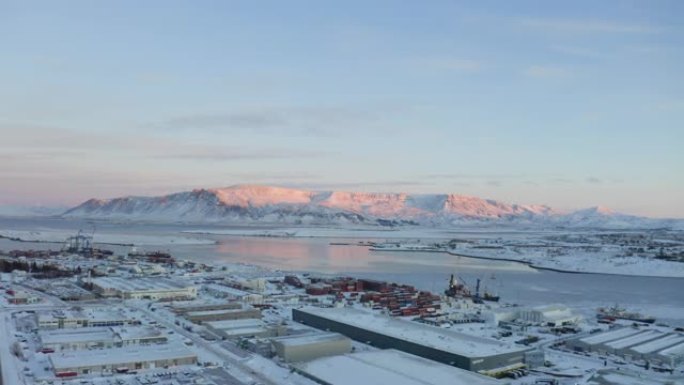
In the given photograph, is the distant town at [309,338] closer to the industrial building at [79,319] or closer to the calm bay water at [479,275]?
the industrial building at [79,319]

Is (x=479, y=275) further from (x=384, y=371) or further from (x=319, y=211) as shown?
(x=319, y=211)

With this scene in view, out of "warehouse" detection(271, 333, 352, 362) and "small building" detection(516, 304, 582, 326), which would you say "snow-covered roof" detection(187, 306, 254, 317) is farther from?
"small building" detection(516, 304, 582, 326)

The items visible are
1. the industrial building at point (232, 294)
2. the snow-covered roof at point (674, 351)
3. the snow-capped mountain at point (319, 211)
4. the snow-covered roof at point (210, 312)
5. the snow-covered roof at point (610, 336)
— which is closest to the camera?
the snow-covered roof at point (674, 351)

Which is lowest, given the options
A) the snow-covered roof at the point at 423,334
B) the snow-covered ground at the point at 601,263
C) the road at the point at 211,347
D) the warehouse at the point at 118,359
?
the road at the point at 211,347

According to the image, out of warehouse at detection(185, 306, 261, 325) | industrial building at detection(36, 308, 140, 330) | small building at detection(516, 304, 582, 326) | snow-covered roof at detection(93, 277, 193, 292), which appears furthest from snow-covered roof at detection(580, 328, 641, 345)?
snow-covered roof at detection(93, 277, 193, 292)

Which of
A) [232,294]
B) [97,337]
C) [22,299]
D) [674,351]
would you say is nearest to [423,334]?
[674,351]

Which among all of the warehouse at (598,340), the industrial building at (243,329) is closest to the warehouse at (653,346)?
the warehouse at (598,340)
